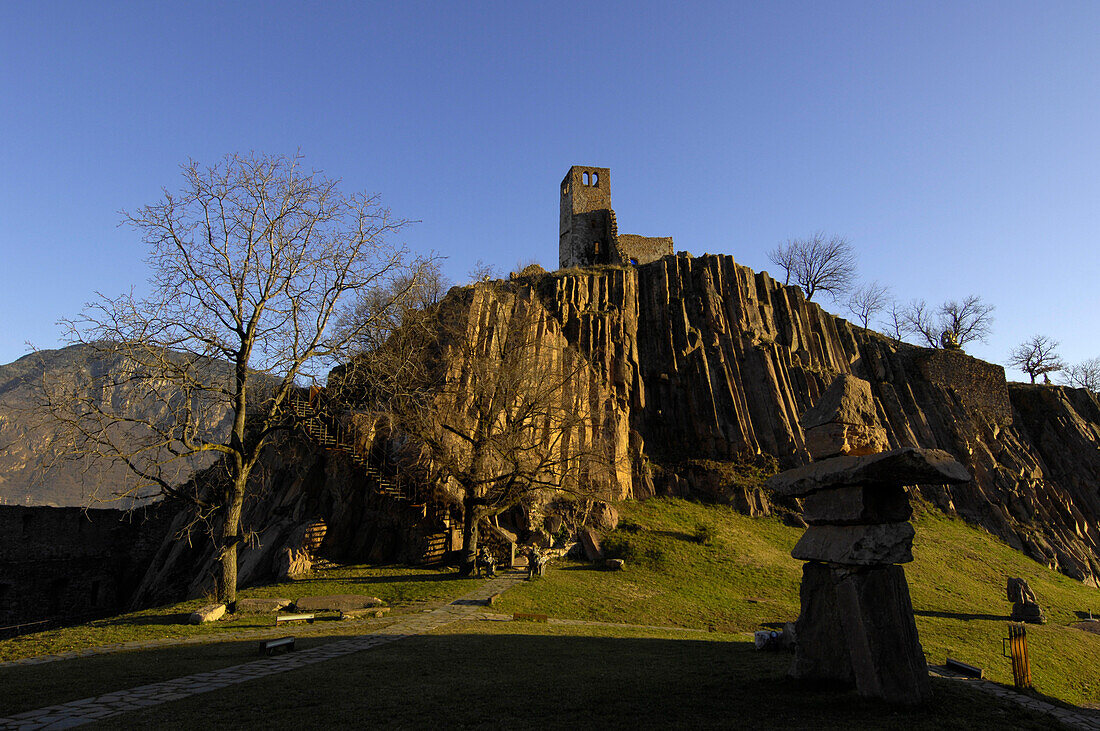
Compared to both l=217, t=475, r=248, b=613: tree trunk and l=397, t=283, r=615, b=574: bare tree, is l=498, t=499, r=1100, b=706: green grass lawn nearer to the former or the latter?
l=397, t=283, r=615, b=574: bare tree

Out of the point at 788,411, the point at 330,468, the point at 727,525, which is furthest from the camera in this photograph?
the point at 788,411

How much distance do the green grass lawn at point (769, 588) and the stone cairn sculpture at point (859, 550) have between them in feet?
19.5

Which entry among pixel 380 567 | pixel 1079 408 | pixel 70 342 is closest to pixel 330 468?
pixel 380 567

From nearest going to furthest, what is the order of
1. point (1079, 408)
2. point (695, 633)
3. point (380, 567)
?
point (695, 633), point (380, 567), point (1079, 408)

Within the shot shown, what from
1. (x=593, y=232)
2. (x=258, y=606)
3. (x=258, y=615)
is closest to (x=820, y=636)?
(x=258, y=615)

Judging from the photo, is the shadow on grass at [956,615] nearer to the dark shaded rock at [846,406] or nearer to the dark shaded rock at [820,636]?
the dark shaded rock at [820,636]

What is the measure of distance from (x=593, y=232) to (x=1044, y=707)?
45388mm

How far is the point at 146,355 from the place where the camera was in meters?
13.6

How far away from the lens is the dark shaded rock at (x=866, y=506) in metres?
7.61

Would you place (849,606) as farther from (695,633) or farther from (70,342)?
(70,342)

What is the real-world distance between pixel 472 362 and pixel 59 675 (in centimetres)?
1603

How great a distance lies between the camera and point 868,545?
7430 mm

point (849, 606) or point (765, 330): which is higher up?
point (765, 330)

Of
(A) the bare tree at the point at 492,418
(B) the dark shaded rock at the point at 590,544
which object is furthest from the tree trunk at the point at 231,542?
(B) the dark shaded rock at the point at 590,544
